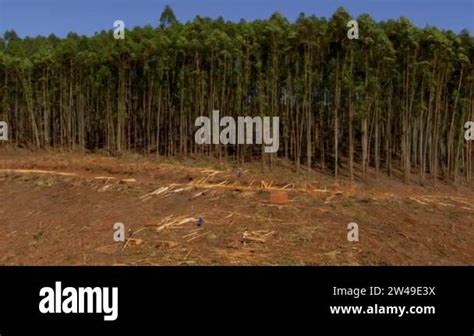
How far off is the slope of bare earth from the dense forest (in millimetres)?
12554

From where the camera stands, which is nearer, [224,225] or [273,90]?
[224,225]

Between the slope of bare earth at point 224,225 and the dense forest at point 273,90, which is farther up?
the dense forest at point 273,90

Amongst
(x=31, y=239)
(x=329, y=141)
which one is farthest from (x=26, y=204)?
(x=329, y=141)

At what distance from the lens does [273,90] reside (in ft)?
76.4

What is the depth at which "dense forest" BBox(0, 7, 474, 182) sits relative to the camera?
22.1m

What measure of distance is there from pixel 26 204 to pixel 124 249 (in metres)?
4.23

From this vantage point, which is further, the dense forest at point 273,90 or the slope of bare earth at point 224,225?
the dense forest at point 273,90

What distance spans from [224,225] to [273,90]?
662 inches

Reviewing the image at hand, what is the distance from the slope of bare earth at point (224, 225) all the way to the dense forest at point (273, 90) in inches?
494

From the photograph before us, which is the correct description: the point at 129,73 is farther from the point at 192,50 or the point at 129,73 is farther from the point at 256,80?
Answer: the point at 256,80

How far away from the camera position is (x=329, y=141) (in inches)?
984

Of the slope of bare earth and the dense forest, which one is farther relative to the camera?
the dense forest

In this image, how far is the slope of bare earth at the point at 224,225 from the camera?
20.0 feet

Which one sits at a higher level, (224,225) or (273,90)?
(273,90)
